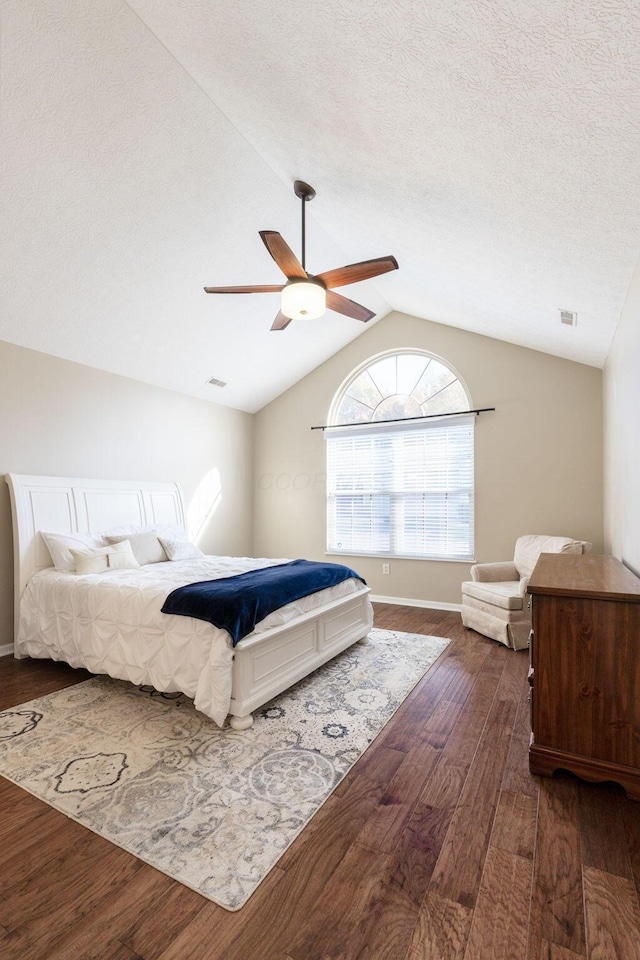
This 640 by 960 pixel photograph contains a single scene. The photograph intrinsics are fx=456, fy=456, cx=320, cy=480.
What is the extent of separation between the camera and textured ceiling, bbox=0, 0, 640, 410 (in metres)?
1.57

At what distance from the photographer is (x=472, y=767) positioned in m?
2.19

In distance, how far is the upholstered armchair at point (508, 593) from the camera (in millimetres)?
3822

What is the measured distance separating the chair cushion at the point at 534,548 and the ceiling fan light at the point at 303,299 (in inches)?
111

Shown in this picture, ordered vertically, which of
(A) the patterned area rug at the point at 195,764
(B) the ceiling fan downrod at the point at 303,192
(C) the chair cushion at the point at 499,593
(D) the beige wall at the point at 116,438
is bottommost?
(A) the patterned area rug at the point at 195,764

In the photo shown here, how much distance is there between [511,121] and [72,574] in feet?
12.8

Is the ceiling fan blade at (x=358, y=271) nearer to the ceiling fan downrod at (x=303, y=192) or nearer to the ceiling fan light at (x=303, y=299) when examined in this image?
the ceiling fan light at (x=303, y=299)

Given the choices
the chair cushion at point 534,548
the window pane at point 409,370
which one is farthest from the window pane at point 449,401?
the chair cushion at point 534,548

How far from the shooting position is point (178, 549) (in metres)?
4.48

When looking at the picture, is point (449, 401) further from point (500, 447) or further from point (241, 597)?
point (241, 597)

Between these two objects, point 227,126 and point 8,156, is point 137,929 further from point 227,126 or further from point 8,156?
point 227,126

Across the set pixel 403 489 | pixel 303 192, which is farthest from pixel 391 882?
pixel 403 489

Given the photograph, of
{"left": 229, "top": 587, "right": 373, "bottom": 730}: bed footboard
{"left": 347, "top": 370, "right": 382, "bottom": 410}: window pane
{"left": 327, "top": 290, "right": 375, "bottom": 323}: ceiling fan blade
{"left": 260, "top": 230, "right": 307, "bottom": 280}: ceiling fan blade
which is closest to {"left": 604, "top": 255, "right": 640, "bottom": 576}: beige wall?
{"left": 327, "top": 290, "right": 375, "bottom": 323}: ceiling fan blade

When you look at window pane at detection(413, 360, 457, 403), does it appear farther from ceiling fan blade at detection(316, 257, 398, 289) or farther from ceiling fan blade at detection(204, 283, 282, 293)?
ceiling fan blade at detection(204, 283, 282, 293)

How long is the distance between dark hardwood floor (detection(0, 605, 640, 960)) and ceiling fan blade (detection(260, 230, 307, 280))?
109 inches
